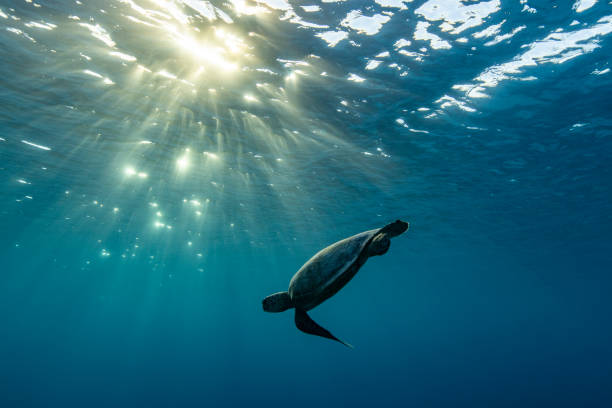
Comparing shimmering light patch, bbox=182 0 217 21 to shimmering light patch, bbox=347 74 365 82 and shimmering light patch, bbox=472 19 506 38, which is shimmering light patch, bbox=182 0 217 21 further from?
shimmering light patch, bbox=472 19 506 38

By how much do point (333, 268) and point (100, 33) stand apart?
32.8ft

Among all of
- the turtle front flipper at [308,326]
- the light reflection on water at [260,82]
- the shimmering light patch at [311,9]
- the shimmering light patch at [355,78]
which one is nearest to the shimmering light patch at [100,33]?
the light reflection on water at [260,82]

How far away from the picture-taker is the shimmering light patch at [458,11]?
6.93 m

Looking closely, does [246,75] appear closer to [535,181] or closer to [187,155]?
[187,155]

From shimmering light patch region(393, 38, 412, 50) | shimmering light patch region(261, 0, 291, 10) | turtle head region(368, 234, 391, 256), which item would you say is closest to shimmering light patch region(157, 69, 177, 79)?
shimmering light patch region(261, 0, 291, 10)

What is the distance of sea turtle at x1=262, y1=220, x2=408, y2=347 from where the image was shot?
90.1 inches

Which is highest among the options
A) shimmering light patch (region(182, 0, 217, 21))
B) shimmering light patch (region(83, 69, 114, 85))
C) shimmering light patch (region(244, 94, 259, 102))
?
shimmering light patch (region(83, 69, 114, 85))

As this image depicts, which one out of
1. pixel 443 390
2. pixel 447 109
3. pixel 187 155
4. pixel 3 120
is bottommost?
pixel 443 390

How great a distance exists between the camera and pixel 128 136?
44.9 feet

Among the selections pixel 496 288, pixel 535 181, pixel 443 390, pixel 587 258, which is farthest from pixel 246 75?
pixel 496 288

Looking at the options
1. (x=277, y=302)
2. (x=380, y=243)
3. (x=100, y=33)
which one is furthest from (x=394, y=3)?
(x=100, y=33)

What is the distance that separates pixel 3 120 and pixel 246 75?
11.3m

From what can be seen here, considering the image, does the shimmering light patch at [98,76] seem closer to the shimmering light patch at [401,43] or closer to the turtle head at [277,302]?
the shimmering light patch at [401,43]

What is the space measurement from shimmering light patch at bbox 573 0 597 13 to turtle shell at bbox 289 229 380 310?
8.72 m
